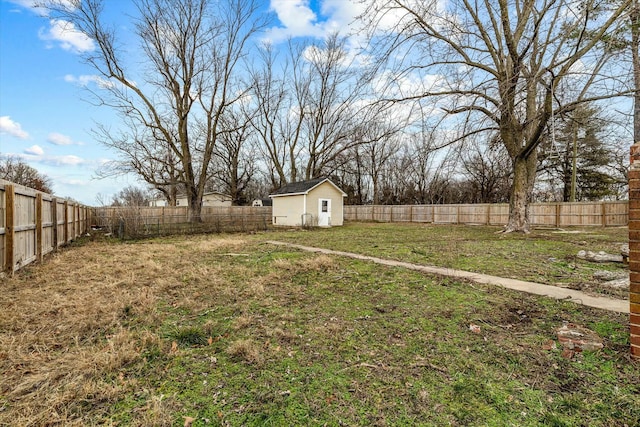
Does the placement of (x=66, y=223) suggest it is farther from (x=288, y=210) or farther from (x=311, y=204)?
(x=288, y=210)

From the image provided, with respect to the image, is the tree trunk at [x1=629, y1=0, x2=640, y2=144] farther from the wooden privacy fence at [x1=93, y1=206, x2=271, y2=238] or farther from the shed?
the shed

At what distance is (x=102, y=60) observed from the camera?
15570 mm

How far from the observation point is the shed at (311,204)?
18.3 m

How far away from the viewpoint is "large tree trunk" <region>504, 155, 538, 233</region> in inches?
432

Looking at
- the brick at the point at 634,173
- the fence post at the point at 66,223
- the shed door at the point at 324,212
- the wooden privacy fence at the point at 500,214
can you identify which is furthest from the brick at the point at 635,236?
the wooden privacy fence at the point at 500,214

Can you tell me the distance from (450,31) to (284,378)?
9.55 m

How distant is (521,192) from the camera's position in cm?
1112

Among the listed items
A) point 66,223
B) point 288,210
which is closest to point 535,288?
point 66,223

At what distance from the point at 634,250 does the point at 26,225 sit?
799cm

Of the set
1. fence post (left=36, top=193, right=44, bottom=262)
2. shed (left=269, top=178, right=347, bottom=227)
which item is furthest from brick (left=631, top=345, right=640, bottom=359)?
shed (left=269, top=178, right=347, bottom=227)

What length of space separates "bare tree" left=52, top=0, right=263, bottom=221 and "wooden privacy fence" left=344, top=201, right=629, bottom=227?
14090 millimetres

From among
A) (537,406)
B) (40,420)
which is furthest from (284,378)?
(537,406)

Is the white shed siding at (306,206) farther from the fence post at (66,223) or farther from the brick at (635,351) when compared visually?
the brick at (635,351)

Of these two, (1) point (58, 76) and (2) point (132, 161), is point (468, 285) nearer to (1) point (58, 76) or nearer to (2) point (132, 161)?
(1) point (58, 76)
